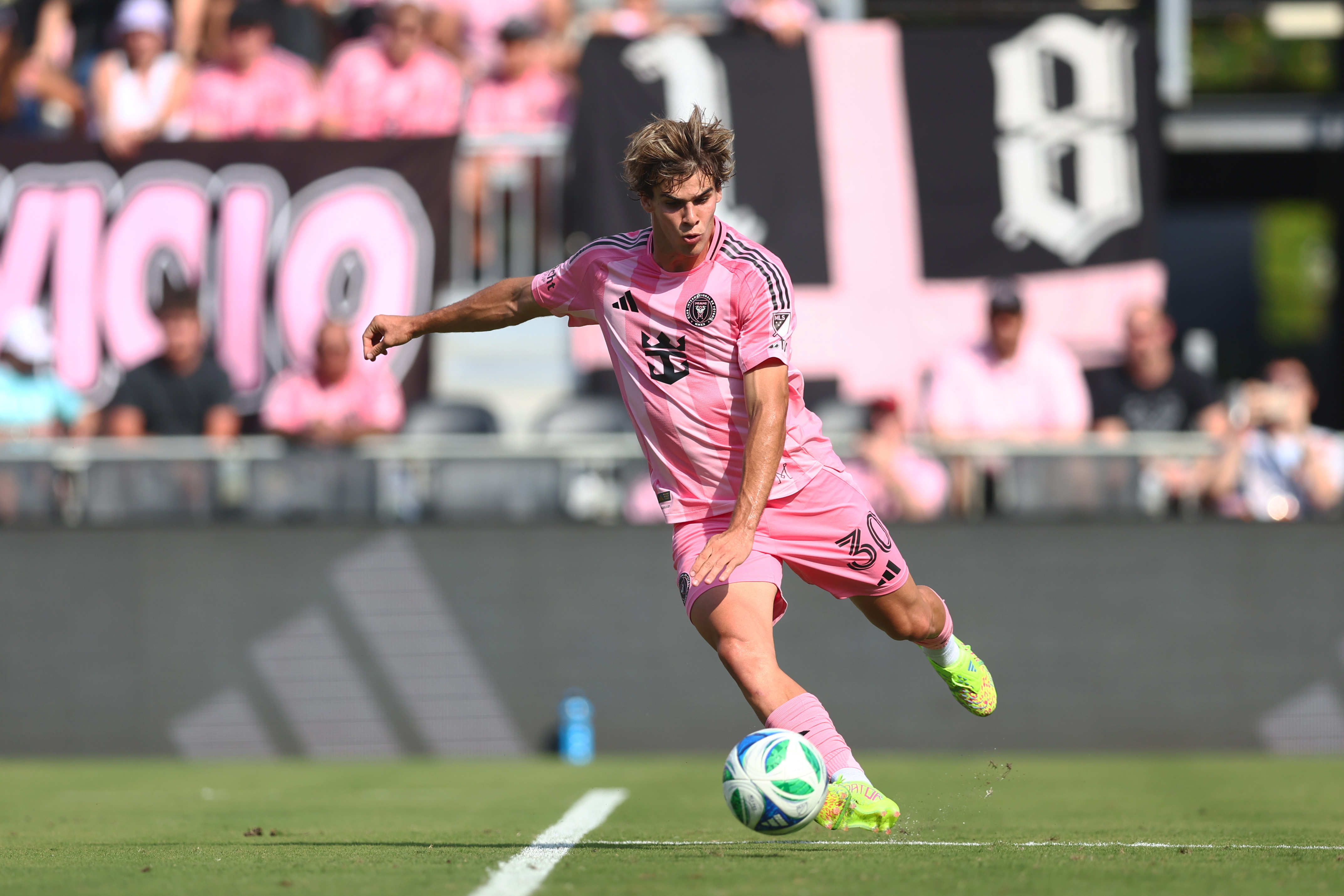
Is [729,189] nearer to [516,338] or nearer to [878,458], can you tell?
[516,338]

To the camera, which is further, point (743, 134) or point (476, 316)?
point (743, 134)

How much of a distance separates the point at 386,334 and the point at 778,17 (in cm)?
941

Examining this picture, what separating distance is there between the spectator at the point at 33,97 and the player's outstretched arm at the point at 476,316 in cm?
1093

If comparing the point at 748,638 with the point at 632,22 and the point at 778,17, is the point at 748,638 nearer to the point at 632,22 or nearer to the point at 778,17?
the point at 778,17

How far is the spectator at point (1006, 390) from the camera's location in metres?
12.6

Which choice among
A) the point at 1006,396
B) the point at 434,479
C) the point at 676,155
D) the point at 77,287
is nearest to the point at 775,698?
the point at 676,155

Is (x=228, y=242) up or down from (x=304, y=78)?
down

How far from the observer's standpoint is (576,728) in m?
12.0

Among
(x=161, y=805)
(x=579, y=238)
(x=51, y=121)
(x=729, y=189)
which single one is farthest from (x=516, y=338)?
(x=161, y=805)

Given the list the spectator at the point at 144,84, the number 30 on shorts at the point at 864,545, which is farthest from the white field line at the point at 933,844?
the spectator at the point at 144,84

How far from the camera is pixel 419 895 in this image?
4875 mm

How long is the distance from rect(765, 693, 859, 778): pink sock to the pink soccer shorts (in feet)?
1.34

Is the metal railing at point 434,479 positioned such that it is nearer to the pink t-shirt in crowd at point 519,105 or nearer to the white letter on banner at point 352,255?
the white letter on banner at point 352,255

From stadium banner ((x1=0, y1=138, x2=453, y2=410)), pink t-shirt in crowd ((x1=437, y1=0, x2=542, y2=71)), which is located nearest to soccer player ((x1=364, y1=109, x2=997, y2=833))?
stadium banner ((x1=0, y1=138, x2=453, y2=410))
